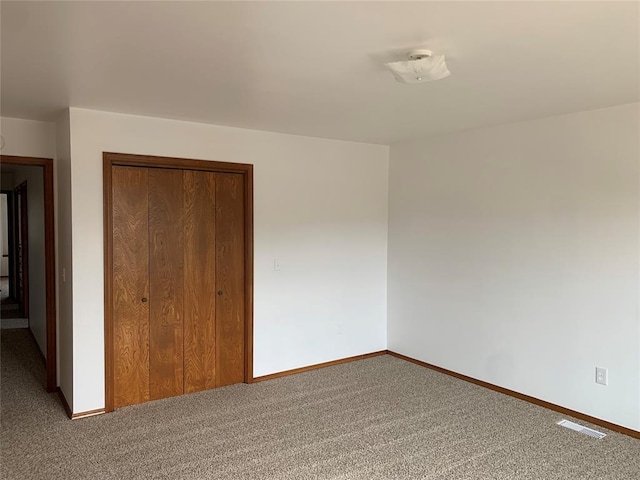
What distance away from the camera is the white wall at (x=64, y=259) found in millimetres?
3418

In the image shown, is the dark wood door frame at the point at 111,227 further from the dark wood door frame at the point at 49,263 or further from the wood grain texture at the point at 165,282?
the dark wood door frame at the point at 49,263

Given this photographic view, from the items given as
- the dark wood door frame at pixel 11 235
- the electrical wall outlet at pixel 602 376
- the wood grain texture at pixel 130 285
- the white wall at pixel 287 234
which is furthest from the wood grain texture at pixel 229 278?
the dark wood door frame at pixel 11 235

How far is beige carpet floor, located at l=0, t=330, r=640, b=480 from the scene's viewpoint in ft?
8.86

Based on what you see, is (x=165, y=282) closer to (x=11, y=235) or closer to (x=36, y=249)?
(x=36, y=249)

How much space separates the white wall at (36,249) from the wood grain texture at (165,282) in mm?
1524

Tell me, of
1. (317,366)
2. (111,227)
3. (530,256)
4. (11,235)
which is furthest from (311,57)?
(11,235)

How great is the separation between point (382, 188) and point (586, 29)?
308 cm

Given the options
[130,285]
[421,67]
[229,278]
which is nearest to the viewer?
[421,67]

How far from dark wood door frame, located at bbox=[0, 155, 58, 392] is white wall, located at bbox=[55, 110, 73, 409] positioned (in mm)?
58

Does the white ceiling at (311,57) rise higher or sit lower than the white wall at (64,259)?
higher

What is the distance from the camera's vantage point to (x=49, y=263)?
3861 mm

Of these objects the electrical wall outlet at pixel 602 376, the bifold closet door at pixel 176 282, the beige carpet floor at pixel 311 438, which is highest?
the bifold closet door at pixel 176 282

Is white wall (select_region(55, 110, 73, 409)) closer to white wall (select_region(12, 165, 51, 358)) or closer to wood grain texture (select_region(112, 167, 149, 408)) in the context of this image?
wood grain texture (select_region(112, 167, 149, 408))

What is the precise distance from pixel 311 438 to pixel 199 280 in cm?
160
